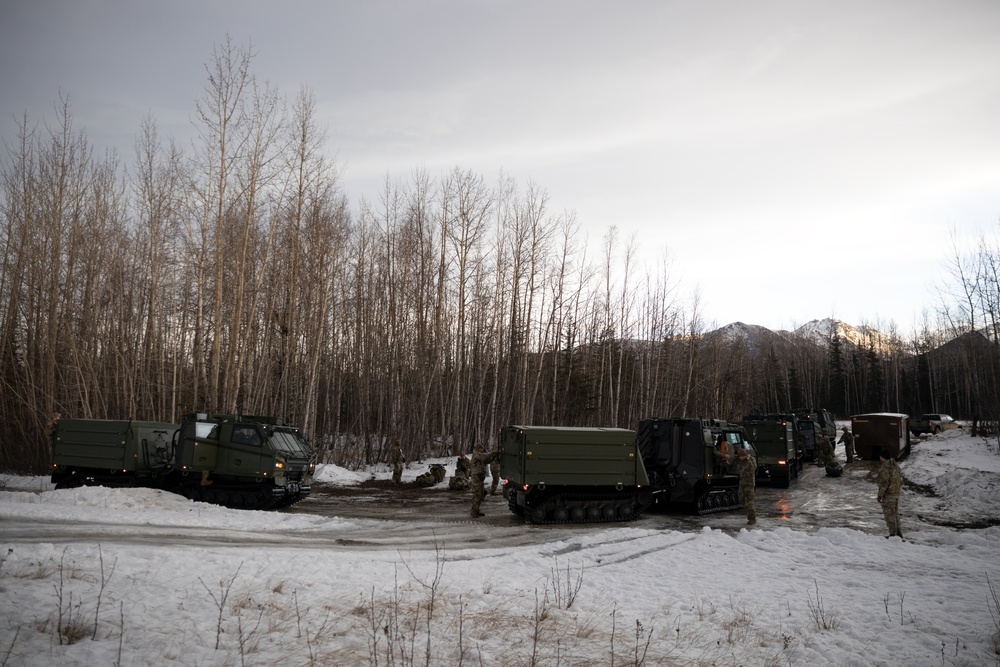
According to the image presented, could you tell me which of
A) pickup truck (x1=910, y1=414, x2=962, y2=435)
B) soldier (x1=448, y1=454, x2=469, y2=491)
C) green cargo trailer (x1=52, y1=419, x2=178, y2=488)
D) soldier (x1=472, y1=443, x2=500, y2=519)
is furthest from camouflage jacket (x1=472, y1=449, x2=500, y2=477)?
pickup truck (x1=910, y1=414, x2=962, y2=435)

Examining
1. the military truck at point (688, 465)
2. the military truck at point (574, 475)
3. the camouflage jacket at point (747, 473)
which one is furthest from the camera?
the military truck at point (688, 465)

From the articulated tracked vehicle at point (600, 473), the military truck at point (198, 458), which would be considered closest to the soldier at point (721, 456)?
the articulated tracked vehicle at point (600, 473)

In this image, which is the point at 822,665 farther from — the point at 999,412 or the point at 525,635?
the point at 999,412

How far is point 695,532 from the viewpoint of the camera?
13352 mm

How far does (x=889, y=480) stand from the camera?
12414 mm

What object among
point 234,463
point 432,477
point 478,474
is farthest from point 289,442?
point 432,477

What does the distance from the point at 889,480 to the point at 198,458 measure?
16.2 meters

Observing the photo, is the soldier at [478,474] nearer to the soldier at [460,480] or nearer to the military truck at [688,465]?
the military truck at [688,465]

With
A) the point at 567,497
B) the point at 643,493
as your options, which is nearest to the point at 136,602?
the point at 567,497

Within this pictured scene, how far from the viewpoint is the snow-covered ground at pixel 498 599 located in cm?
545

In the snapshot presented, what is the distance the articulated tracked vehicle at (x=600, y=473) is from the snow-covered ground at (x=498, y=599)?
209 cm

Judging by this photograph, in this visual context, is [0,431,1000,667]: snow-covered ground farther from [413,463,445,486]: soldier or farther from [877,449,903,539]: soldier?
[413,463,445,486]: soldier

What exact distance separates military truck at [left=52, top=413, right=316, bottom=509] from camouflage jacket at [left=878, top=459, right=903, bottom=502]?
1378 cm

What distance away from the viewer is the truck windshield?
1608 cm
